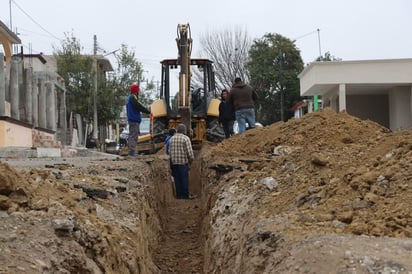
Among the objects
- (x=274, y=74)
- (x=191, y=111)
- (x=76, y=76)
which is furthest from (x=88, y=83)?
(x=191, y=111)

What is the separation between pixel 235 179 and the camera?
8.07 meters

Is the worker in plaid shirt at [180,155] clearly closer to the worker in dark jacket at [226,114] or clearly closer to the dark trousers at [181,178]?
the dark trousers at [181,178]

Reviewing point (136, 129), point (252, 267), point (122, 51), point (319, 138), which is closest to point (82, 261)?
point (252, 267)

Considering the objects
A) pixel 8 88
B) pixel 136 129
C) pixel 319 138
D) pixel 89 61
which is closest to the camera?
pixel 319 138

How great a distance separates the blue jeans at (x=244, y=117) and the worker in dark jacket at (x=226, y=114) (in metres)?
0.41

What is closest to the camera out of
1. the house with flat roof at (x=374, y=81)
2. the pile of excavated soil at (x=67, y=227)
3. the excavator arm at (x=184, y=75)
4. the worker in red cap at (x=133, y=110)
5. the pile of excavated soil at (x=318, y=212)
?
the pile of excavated soil at (x=318, y=212)

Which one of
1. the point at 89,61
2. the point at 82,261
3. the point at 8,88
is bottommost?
the point at 82,261

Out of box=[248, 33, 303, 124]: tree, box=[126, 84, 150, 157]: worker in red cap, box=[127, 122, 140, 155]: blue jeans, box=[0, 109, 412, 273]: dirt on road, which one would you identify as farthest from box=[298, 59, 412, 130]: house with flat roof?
box=[0, 109, 412, 273]: dirt on road

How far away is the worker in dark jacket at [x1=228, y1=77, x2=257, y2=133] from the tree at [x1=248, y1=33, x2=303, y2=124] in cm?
2727

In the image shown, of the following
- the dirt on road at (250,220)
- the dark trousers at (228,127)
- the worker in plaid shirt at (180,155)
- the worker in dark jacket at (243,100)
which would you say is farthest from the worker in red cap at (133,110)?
the dirt on road at (250,220)

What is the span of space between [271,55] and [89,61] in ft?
43.8

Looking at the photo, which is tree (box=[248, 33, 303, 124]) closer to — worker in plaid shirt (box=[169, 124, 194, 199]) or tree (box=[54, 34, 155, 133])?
tree (box=[54, 34, 155, 133])

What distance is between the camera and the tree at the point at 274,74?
4297 cm

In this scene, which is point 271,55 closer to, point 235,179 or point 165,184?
point 165,184
